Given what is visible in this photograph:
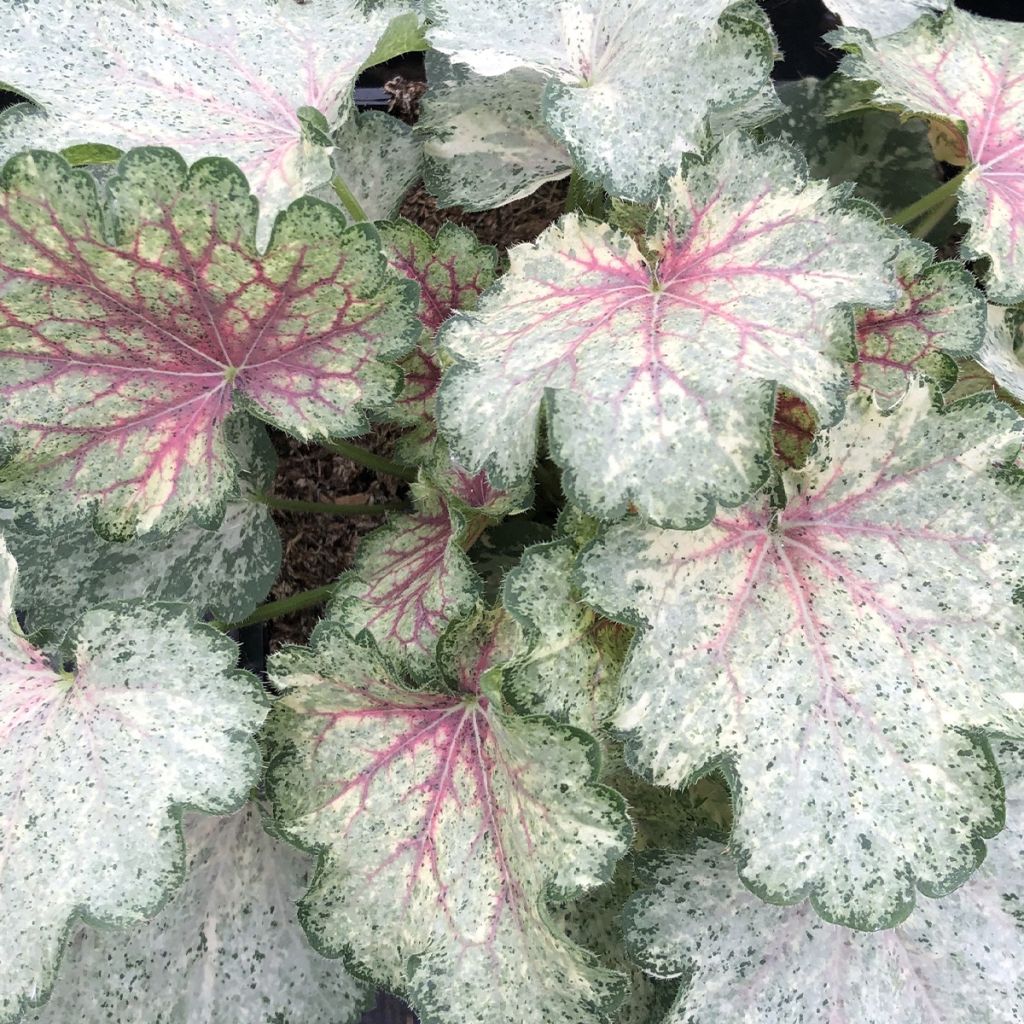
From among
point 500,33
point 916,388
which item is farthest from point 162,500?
point 916,388

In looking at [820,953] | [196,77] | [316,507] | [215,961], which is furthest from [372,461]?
[820,953]

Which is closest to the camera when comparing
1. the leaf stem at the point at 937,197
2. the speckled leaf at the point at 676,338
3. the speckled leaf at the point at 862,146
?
the speckled leaf at the point at 676,338

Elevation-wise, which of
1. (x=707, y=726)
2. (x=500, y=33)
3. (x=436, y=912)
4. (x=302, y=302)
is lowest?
(x=436, y=912)

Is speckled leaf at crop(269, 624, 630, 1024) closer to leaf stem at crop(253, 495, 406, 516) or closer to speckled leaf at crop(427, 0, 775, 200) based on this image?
leaf stem at crop(253, 495, 406, 516)

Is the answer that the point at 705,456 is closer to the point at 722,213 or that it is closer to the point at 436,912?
the point at 722,213

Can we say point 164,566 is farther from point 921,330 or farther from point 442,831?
point 921,330

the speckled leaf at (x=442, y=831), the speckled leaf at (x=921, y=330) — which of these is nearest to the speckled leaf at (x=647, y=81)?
the speckled leaf at (x=921, y=330)

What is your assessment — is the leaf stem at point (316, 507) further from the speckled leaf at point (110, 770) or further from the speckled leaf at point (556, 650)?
the speckled leaf at point (556, 650)
